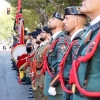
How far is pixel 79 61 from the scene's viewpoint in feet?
10.2

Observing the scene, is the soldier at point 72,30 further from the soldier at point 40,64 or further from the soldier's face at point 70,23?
the soldier at point 40,64

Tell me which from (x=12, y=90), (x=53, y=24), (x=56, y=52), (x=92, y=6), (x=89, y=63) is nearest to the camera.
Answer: (x=89, y=63)

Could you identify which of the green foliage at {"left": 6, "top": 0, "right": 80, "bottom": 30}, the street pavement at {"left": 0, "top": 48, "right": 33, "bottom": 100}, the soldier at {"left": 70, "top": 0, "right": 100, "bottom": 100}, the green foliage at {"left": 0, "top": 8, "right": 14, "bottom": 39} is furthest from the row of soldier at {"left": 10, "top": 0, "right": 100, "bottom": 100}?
the green foliage at {"left": 0, "top": 8, "right": 14, "bottom": 39}

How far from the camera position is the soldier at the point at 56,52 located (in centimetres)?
470

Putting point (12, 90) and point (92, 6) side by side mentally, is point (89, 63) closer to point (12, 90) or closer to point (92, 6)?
point (92, 6)

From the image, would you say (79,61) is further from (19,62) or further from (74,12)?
(19,62)

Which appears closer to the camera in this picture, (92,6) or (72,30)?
(92,6)

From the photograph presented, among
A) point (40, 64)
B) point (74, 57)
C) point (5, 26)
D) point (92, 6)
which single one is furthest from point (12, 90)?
point (5, 26)

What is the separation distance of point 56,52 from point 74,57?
110 centimetres

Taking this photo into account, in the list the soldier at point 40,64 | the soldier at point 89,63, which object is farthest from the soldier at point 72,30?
the soldier at point 40,64

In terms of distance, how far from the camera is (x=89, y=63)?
299 cm

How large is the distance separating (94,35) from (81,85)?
0.40 meters

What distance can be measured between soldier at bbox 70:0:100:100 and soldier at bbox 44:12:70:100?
149 centimetres

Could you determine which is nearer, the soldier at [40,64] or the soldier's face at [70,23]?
the soldier's face at [70,23]
